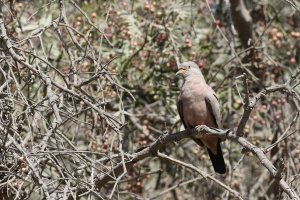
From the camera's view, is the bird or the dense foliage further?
the dense foliage

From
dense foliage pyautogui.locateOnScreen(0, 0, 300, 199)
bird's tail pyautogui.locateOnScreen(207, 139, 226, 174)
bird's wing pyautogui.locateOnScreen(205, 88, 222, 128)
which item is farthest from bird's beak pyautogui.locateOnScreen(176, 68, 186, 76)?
bird's tail pyautogui.locateOnScreen(207, 139, 226, 174)

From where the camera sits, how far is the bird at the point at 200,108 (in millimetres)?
5785

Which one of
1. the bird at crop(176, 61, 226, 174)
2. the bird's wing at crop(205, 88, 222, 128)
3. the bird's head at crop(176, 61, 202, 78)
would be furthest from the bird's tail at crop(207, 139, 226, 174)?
the bird's head at crop(176, 61, 202, 78)

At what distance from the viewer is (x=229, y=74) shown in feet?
20.2

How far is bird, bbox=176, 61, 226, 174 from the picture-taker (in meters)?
5.79

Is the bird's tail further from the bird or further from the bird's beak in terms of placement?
the bird's beak

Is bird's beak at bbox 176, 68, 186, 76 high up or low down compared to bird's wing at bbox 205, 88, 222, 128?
up

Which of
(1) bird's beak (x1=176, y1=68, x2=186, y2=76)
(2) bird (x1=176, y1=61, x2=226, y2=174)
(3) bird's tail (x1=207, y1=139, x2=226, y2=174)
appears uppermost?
(1) bird's beak (x1=176, y1=68, x2=186, y2=76)

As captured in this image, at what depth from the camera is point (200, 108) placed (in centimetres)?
583

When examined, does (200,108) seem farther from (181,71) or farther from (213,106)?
(181,71)

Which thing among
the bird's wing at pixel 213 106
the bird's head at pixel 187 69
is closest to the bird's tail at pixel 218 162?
the bird's wing at pixel 213 106

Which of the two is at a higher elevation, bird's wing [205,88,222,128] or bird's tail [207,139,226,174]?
bird's wing [205,88,222,128]

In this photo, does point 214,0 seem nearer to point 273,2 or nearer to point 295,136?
point 273,2

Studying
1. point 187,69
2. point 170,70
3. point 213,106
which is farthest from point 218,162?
point 170,70
